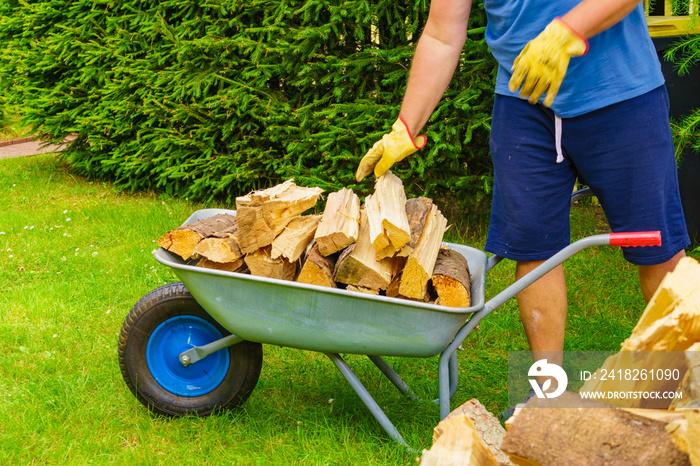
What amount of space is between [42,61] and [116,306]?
Result: 3.44m

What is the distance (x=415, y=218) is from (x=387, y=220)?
9.5 inches

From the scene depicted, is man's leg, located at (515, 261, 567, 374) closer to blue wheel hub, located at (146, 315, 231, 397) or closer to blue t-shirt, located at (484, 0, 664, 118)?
blue t-shirt, located at (484, 0, 664, 118)

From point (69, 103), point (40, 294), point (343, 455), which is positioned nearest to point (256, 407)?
point (343, 455)

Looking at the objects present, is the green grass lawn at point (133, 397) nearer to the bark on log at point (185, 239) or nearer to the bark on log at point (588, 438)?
the bark on log at point (185, 239)

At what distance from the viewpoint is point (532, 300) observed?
2.01 m

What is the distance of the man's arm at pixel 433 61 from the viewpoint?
79.2 inches

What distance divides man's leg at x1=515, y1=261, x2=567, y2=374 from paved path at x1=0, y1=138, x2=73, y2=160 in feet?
21.3

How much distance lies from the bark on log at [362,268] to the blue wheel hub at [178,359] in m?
0.59

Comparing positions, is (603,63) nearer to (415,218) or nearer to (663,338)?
(415,218)

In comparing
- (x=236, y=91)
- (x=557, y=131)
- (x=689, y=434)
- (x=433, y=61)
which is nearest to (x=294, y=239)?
(x=433, y=61)

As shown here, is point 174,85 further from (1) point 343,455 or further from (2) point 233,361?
(1) point 343,455

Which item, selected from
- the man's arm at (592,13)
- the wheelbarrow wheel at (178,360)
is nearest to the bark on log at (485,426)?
the wheelbarrow wheel at (178,360)

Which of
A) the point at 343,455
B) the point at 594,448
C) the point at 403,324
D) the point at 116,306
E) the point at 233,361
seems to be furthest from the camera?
the point at 116,306

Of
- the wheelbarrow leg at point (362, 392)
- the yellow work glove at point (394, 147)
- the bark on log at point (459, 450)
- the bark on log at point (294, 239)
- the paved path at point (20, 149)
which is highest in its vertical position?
the yellow work glove at point (394, 147)
